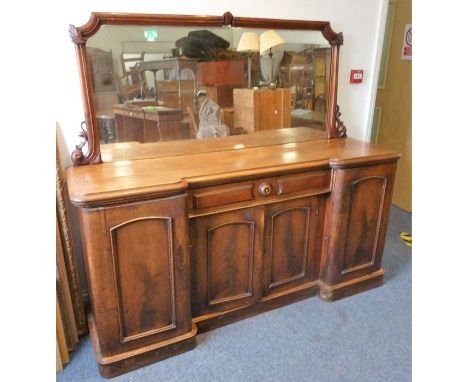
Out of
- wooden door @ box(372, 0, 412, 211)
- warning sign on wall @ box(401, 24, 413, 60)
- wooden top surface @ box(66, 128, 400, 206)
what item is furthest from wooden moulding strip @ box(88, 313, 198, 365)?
warning sign on wall @ box(401, 24, 413, 60)

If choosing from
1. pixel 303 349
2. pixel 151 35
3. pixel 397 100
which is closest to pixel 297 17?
pixel 151 35

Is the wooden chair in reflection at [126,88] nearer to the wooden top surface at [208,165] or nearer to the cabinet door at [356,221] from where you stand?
the wooden top surface at [208,165]

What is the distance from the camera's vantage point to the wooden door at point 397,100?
10.2 ft

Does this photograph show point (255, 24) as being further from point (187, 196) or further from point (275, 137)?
point (187, 196)

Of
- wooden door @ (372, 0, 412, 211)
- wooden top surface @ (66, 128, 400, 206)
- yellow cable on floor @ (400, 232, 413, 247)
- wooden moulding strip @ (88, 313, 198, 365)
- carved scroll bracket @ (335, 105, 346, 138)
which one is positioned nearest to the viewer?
wooden top surface @ (66, 128, 400, 206)

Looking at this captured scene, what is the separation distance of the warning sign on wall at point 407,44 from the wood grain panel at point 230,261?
2342mm

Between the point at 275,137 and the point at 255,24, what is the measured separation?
0.64m

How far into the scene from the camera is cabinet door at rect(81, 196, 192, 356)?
140 centimetres

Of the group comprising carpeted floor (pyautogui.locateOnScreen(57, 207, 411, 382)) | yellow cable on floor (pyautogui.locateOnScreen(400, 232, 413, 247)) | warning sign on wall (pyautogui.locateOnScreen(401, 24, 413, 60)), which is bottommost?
carpeted floor (pyautogui.locateOnScreen(57, 207, 411, 382))

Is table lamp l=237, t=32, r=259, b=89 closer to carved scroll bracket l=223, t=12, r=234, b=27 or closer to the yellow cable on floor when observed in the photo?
carved scroll bracket l=223, t=12, r=234, b=27

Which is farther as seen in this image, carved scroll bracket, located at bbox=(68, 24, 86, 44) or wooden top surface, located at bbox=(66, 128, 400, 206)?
carved scroll bracket, located at bbox=(68, 24, 86, 44)

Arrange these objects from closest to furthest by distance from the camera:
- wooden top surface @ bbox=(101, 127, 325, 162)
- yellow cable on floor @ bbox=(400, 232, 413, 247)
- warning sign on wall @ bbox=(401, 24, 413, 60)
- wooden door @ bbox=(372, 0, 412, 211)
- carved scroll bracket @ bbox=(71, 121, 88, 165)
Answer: carved scroll bracket @ bbox=(71, 121, 88, 165)
wooden top surface @ bbox=(101, 127, 325, 162)
yellow cable on floor @ bbox=(400, 232, 413, 247)
warning sign on wall @ bbox=(401, 24, 413, 60)
wooden door @ bbox=(372, 0, 412, 211)

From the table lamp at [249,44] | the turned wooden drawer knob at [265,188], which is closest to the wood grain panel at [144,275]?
the turned wooden drawer knob at [265,188]

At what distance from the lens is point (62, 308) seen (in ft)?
5.49
